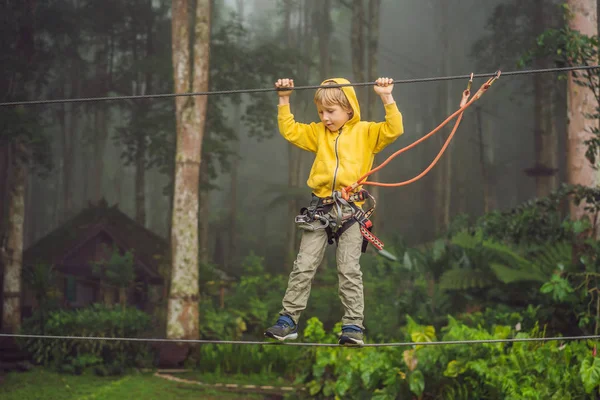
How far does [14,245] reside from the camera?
1157 centimetres

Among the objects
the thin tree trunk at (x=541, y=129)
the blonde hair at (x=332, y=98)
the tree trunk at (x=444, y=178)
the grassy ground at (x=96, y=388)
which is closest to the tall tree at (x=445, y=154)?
the tree trunk at (x=444, y=178)

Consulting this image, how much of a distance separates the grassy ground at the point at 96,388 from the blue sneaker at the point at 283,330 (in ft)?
17.8

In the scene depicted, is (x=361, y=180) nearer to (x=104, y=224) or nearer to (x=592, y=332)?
(x=592, y=332)

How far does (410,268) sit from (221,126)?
237 inches

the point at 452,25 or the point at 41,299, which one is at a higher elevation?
the point at 452,25

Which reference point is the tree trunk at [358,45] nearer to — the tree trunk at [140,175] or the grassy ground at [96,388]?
the tree trunk at [140,175]

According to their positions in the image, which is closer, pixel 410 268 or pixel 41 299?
→ pixel 410 268

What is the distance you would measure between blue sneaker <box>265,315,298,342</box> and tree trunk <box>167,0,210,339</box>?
6883 mm

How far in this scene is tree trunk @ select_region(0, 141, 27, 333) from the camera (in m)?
11.5

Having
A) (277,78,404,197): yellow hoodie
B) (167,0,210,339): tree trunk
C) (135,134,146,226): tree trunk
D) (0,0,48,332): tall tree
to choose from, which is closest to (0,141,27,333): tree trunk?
(0,0,48,332): tall tree

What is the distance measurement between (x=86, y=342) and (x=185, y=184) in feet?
8.36

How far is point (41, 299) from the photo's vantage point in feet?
35.3

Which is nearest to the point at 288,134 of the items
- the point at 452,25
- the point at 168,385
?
the point at 168,385

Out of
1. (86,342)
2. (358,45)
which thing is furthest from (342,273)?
(358,45)
